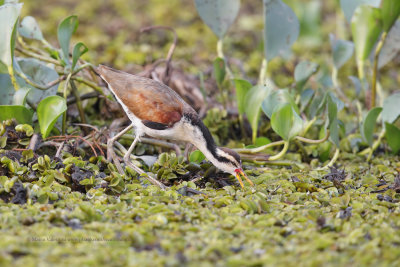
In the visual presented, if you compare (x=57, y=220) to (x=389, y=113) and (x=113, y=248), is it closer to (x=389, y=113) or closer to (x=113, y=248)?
(x=113, y=248)

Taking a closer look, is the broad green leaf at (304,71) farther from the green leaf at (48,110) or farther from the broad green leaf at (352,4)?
the green leaf at (48,110)

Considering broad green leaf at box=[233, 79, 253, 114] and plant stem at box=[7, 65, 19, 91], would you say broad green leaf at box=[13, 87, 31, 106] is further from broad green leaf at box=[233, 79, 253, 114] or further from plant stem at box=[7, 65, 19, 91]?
broad green leaf at box=[233, 79, 253, 114]

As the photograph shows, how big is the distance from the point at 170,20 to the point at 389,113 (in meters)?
5.57

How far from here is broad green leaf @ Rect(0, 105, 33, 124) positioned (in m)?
5.16

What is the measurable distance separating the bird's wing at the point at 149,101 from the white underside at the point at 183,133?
0.05 metres

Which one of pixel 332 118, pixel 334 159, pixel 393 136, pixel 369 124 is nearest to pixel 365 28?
pixel 369 124

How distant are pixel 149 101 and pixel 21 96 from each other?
128 centimetres

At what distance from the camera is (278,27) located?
6508 mm

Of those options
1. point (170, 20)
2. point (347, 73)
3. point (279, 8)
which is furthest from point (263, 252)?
point (170, 20)

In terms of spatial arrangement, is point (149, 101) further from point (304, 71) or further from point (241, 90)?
point (304, 71)

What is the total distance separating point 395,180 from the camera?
5.11 metres

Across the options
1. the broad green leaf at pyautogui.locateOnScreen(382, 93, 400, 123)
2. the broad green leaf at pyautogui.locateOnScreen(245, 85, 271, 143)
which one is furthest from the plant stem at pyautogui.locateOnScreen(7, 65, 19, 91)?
the broad green leaf at pyautogui.locateOnScreen(382, 93, 400, 123)

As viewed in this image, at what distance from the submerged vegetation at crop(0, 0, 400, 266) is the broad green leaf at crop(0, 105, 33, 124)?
0.05 ft

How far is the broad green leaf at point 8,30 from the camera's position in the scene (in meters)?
5.03
